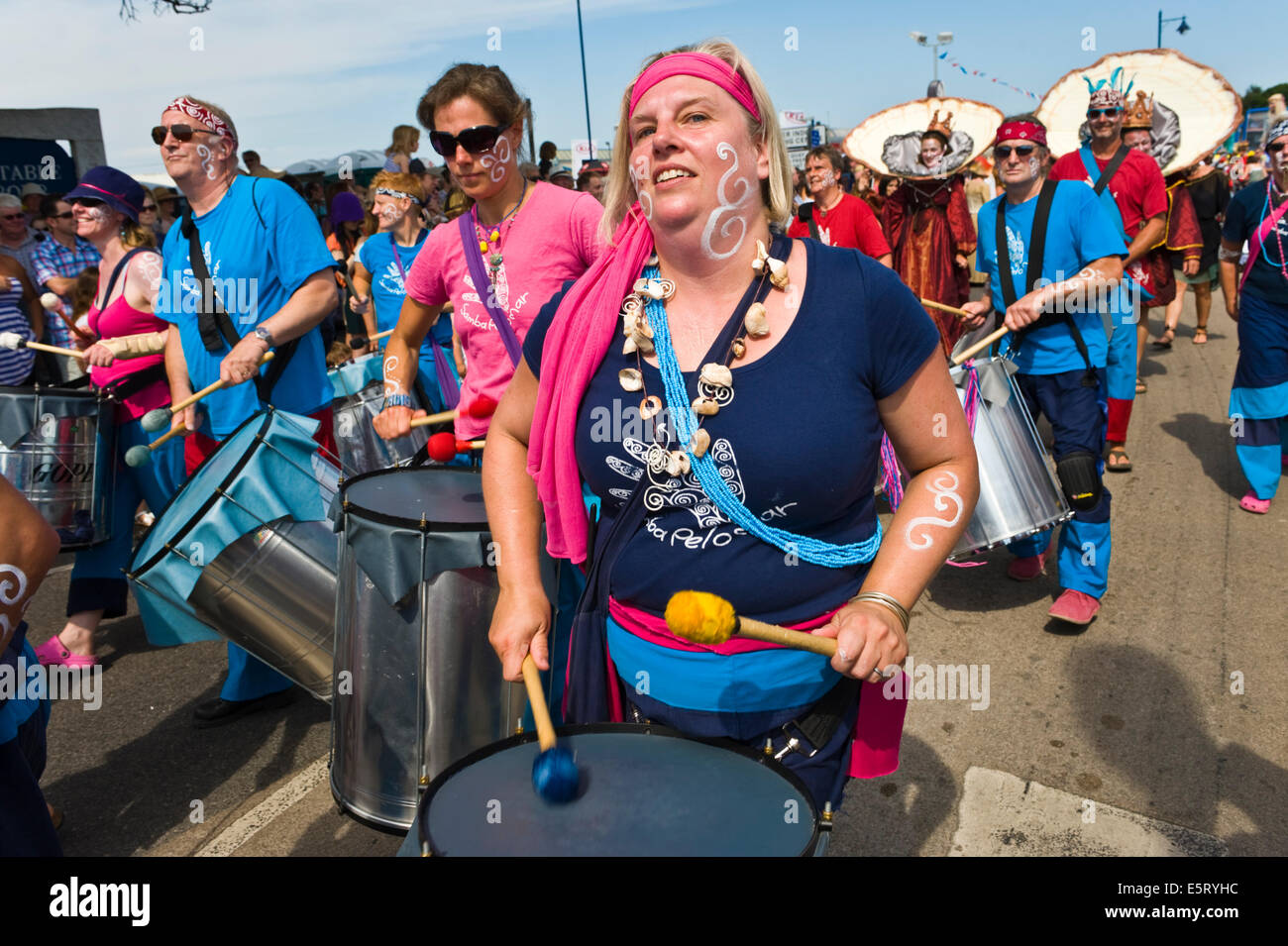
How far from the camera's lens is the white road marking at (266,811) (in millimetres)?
3201

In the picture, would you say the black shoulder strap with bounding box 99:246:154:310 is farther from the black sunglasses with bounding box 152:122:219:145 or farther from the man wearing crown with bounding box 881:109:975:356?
the man wearing crown with bounding box 881:109:975:356

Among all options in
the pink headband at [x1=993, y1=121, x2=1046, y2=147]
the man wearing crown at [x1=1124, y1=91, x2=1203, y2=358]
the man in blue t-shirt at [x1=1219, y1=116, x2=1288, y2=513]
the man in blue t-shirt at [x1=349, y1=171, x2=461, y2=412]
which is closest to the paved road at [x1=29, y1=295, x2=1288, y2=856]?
the man in blue t-shirt at [x1=1219, y1=116, x2=1288, y2=513]

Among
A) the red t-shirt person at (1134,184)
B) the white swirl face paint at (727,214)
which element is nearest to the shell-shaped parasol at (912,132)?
the red t-shirt person at (1134,184)

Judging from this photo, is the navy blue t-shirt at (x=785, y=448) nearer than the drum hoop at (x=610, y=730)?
No

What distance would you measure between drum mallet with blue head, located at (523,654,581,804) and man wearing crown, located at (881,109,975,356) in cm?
591

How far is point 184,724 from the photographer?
13.2ft

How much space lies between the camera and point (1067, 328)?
423 cm

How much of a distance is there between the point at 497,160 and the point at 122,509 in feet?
8.32

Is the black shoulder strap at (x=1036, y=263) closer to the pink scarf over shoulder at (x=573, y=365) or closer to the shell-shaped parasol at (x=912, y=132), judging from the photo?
the pink scarf over shoulder at (x=573, y=365)

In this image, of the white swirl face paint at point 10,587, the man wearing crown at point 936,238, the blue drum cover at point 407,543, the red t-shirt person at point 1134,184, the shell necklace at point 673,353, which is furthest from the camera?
the man wearing crown at point 936,238

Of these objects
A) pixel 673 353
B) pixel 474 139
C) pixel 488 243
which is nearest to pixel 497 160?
pixel 474 139

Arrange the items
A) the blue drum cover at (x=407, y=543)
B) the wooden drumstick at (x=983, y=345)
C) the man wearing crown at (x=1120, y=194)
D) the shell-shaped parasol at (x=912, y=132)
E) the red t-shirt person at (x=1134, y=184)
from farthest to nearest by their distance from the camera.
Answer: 1. the shell-shaped parasol at (x=912, y=132)
2. the red t-shirt person at (x=1134, y=184)
3. the man wearing crown at (x=1120, y=194)
4. the wooden drumstick at (x=983, y=345)
5. the blue drum cover at (x=407, y=543)

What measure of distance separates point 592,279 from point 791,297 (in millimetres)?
369

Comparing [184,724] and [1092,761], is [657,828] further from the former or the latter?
[184,724]
